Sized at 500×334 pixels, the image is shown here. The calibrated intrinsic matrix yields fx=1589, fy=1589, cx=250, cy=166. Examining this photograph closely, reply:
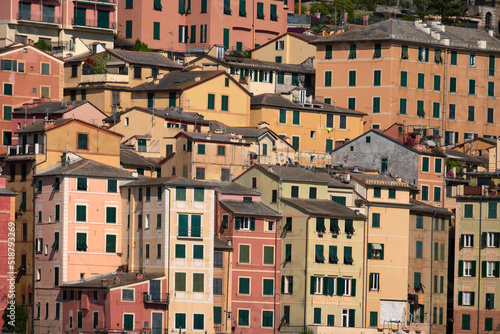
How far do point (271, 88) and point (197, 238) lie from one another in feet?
131

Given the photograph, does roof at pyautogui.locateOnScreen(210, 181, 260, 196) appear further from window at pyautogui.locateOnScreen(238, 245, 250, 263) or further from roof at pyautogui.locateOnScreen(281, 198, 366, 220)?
window at pyautogui.locateOnScreen(238, 245, 250, 263)

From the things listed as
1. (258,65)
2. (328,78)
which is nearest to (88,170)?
(258,65)

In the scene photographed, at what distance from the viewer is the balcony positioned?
108319 millimetres

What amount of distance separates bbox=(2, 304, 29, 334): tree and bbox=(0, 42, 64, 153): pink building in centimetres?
2102

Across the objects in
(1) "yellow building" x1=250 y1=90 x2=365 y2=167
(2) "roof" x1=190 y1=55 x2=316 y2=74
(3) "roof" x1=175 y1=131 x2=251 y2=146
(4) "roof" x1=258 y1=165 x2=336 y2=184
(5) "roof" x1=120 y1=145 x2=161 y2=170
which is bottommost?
(4) "roof" x1=258 y1=165 x2=336 y2=184

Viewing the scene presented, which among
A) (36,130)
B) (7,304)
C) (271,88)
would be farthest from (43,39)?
(7,304)

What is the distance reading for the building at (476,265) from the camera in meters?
116

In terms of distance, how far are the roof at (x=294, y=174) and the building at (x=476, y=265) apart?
1180cm

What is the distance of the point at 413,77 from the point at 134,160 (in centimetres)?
3264

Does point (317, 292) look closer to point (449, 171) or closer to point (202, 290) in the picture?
point (202, 290)

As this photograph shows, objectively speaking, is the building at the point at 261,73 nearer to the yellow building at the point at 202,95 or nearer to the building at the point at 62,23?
the yellow building at the point at 202,95

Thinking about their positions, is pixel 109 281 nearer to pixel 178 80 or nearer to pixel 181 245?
pixel 181 245

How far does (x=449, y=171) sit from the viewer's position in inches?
4948

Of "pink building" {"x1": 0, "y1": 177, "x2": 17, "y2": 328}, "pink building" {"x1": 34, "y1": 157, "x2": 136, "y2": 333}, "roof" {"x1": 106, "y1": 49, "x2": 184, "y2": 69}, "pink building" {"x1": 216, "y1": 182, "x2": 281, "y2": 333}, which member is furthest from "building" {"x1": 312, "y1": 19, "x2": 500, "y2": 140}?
"pink building" {"x1": 0, "y1": 177, "x2": 17, "y2": 328}
